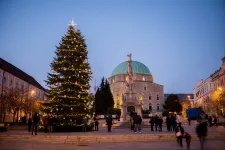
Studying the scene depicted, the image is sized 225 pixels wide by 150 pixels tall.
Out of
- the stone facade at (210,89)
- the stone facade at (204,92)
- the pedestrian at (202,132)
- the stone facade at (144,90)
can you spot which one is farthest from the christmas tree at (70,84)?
the stone facade at (144,90)

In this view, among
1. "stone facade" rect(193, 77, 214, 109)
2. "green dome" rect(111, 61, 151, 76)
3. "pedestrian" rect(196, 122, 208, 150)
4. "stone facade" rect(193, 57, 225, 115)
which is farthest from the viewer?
"green dome" rect(111, 61, 151, 76)

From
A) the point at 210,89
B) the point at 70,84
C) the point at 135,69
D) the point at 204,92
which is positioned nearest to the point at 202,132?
the point at 70,84

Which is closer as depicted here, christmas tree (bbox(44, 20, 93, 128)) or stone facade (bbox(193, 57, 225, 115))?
christmas tree (bbox(44, 20, 93, 128))

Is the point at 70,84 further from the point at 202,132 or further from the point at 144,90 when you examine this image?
the point at 144,90

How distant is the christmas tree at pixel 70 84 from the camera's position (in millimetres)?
24156

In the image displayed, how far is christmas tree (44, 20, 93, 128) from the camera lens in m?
24.2

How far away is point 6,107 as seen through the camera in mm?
40094

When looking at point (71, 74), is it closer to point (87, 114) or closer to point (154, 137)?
point (87, 114)

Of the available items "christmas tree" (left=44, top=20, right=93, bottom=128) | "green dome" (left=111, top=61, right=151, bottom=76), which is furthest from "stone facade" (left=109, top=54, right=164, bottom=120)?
"christmas tree" (left=44, top=20, right=93, bottom=128)

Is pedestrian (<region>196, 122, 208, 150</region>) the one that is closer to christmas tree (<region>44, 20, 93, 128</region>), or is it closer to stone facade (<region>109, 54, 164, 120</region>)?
christmas tree (<region>44, 20, 93, 128</region>)

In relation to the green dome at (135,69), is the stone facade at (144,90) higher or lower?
lower

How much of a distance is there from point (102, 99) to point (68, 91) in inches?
2065

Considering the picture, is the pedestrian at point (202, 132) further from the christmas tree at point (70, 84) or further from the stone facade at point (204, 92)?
the stone facade at point (204, 92)

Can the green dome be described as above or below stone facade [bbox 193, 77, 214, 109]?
above
